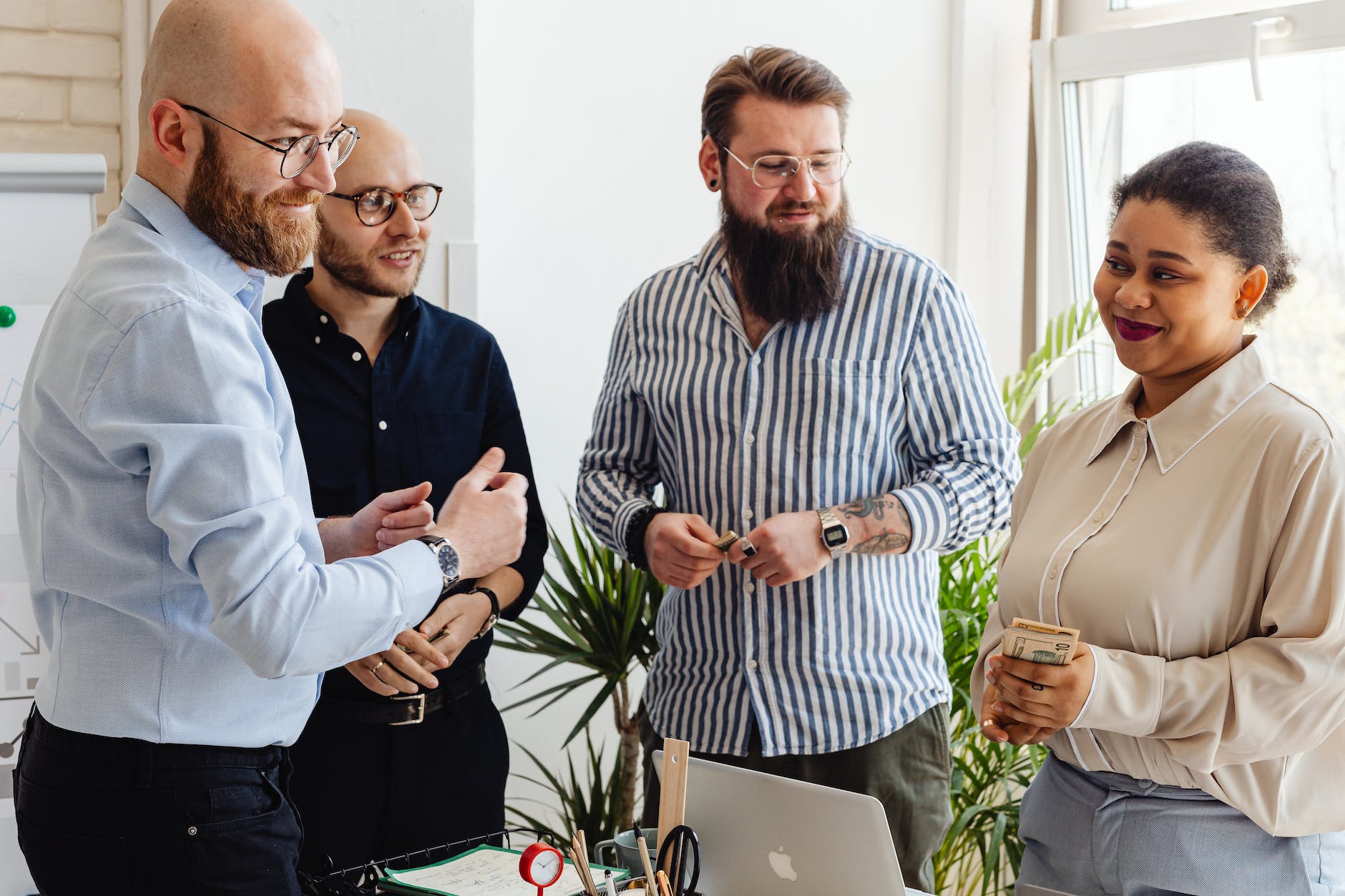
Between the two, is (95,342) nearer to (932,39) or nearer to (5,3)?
(5,3)

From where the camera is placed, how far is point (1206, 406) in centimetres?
178

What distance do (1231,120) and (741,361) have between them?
84.4 inches

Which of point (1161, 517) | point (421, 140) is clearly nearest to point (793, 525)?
point (1161, 517)

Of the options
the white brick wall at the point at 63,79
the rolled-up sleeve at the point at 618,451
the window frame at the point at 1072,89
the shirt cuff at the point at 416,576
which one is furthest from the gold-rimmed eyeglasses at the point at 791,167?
the window frame at the point at 1072,89

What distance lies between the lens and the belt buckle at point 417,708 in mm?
2266

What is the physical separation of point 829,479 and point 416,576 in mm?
913

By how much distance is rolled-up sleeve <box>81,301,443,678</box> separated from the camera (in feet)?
4.74

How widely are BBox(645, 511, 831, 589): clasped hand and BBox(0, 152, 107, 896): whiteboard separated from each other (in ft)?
4.38

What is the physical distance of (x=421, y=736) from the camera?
231 centimetres

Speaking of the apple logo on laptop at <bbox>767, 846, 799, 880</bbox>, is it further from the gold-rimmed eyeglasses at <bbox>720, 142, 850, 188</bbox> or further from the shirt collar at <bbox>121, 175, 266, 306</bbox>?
the gold-rimmed eyeglasses at <bbox>720, 142, 850, 188</bbox>

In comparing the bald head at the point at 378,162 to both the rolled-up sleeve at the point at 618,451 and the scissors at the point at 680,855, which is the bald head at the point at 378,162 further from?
the scissors at the point at 680,855

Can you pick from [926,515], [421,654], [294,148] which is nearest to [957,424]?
[926,515]

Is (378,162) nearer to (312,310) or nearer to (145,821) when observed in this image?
(312,310)

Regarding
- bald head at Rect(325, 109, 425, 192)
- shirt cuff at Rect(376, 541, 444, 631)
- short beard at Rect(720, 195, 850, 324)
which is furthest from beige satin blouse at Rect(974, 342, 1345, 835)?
bald head at Rect(325, 109, 425, 192)
